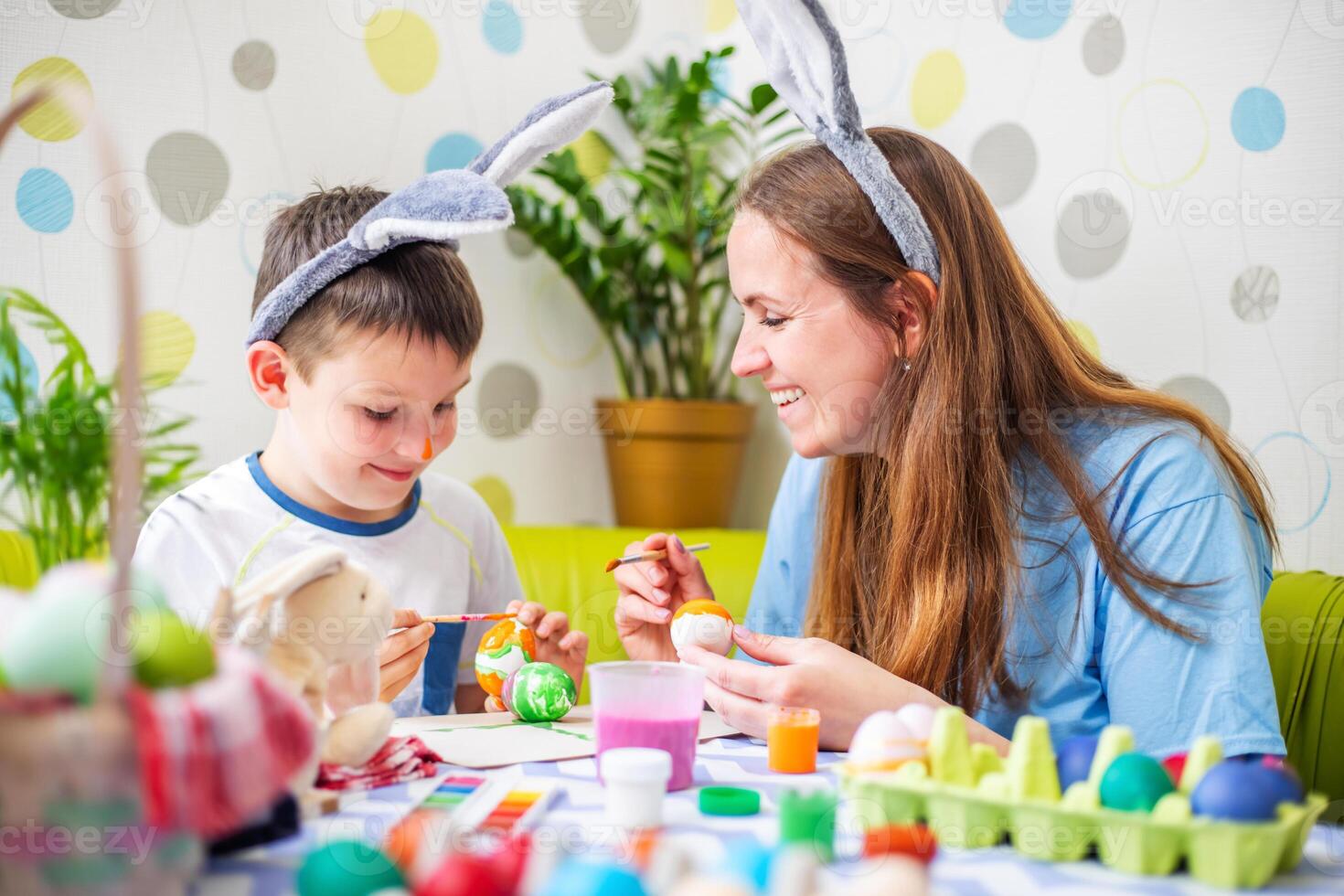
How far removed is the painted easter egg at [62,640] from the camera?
1.83ft

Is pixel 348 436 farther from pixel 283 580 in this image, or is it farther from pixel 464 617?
pixel 283 580

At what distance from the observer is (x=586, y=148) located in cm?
258

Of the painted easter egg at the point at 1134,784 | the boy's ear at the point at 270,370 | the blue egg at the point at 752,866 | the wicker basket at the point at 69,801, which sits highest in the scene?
the boy's ear at the point at 270,370

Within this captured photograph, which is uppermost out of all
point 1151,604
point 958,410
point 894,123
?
point 894,123

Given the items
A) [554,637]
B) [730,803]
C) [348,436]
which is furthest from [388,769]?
[348,436]

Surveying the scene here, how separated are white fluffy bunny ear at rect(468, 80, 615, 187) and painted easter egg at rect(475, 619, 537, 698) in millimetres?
548

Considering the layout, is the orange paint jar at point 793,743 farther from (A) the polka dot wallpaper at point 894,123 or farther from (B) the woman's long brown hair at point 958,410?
(A) the polka dot wallpaper at point 894,123

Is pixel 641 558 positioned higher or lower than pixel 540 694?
higher

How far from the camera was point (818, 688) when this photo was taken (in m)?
1.06

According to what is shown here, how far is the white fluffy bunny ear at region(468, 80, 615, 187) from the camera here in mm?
1349

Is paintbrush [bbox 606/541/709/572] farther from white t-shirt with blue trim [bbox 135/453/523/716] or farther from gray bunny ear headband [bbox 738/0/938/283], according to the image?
gray bunny ear headband [bbox 738/0/938/283]

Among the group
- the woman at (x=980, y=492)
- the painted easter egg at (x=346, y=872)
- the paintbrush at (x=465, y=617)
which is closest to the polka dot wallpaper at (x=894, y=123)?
the woman at (x=980, y=492)

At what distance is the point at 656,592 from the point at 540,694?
0.97 ft

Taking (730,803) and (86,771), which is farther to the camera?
(730,803)
